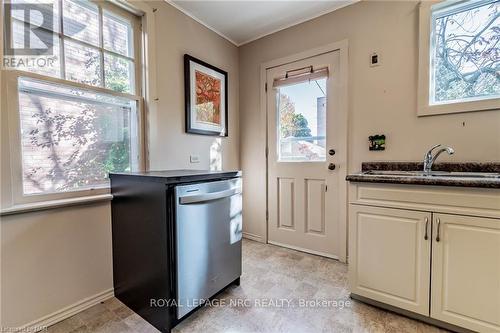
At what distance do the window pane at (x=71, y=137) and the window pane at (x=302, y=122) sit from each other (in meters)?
1.52

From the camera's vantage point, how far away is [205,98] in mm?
2475

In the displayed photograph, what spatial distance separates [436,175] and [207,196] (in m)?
1.58

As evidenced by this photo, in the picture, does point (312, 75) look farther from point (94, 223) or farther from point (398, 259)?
point (94, 223)

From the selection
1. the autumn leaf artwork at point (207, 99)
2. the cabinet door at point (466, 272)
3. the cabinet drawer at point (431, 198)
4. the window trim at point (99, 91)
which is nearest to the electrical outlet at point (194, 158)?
the autumn leaf artwork at point (207, 99)

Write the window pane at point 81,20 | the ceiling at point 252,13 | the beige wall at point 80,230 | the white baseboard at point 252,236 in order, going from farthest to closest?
the white baseboard at point 252,236 → the ceiling at point 252,13 → the window pane at point 81,20 → the beige wall at point 80,230

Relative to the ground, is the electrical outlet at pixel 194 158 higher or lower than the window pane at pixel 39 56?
lower

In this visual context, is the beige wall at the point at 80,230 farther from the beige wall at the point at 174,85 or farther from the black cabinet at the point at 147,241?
the black cabinet at the point at 147,241

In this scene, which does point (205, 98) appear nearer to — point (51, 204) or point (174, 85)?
point (174, 85)

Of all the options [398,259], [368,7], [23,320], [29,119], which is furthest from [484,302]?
[29,119]

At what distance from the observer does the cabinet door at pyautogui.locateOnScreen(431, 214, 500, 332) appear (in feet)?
3.98

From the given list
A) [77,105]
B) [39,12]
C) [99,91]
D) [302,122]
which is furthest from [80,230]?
[302,122]

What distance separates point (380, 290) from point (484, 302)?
1.62ft

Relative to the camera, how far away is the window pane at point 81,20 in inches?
61.3

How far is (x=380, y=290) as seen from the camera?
1524 millimetres
